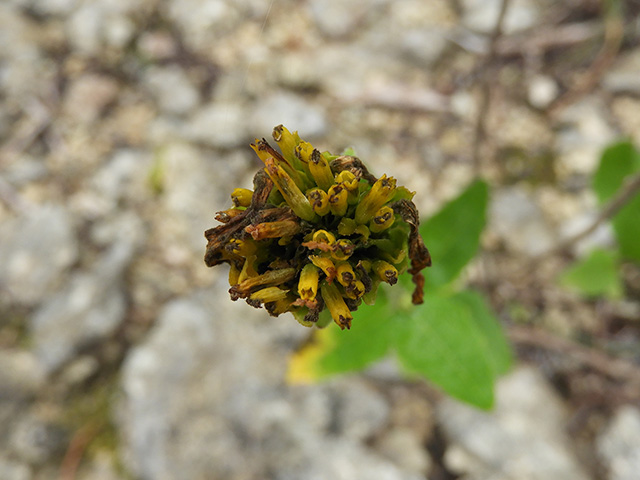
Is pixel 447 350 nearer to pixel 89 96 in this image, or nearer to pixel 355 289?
pixel 355 289

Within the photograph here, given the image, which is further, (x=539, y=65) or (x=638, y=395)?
Answer: (x=539, y=65)

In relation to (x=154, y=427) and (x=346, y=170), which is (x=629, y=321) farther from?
(x=154, y=427)

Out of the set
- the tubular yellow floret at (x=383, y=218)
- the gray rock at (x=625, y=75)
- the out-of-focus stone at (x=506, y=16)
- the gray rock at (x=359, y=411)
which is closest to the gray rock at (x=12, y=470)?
the gray rock at (x=359, y=411)

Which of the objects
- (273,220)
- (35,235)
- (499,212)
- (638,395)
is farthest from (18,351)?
(638,395)

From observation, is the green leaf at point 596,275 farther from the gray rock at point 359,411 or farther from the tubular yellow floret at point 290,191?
the tubular yellow floret at point 290,191

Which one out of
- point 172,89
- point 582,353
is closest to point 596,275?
point 582,353

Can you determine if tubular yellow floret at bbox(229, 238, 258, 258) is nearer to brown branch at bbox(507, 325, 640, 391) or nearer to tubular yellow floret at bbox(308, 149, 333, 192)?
tubular yellow floret at bbox(308, 149, 333, 192)
